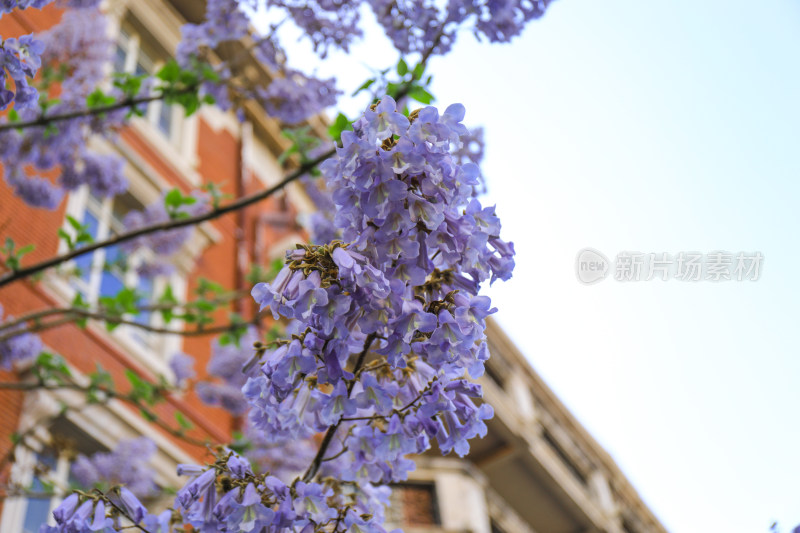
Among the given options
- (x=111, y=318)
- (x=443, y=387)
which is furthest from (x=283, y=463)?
(x=443, y=387)

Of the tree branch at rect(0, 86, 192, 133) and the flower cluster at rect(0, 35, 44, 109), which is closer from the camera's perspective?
the flower cluster at rect(0, 35, 44, 109)

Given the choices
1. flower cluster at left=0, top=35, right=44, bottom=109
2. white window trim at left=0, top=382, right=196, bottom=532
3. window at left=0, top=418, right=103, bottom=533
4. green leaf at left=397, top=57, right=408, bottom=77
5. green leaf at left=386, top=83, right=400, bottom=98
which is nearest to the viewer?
flower cluster at left=0, top=35, right=44, bottom=109

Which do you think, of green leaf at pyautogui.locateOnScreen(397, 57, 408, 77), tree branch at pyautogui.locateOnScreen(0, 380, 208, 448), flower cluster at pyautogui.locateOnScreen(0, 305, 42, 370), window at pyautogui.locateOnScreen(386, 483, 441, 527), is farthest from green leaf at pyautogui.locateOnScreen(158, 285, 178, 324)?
window at pyautogui.locateOnScreen(386, 483, 441, 527)

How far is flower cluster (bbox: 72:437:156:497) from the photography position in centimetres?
787

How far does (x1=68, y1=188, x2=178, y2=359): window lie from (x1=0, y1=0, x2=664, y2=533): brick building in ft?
0.08

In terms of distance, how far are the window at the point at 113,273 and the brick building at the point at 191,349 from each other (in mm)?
24

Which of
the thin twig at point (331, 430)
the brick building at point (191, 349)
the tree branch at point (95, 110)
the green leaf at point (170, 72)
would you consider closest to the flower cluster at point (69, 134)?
the tree branch at point (95, 110)

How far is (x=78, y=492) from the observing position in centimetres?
289

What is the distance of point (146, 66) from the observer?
13750 mm

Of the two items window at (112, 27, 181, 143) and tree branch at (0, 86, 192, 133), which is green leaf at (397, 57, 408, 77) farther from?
window at (112, 27, 181, 143)

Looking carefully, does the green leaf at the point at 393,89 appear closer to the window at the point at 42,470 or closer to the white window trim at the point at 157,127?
the window at the point at 42,470

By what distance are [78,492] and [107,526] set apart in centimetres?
19

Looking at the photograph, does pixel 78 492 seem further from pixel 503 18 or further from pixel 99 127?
pixel 99 127

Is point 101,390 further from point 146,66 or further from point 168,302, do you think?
point 146,66
